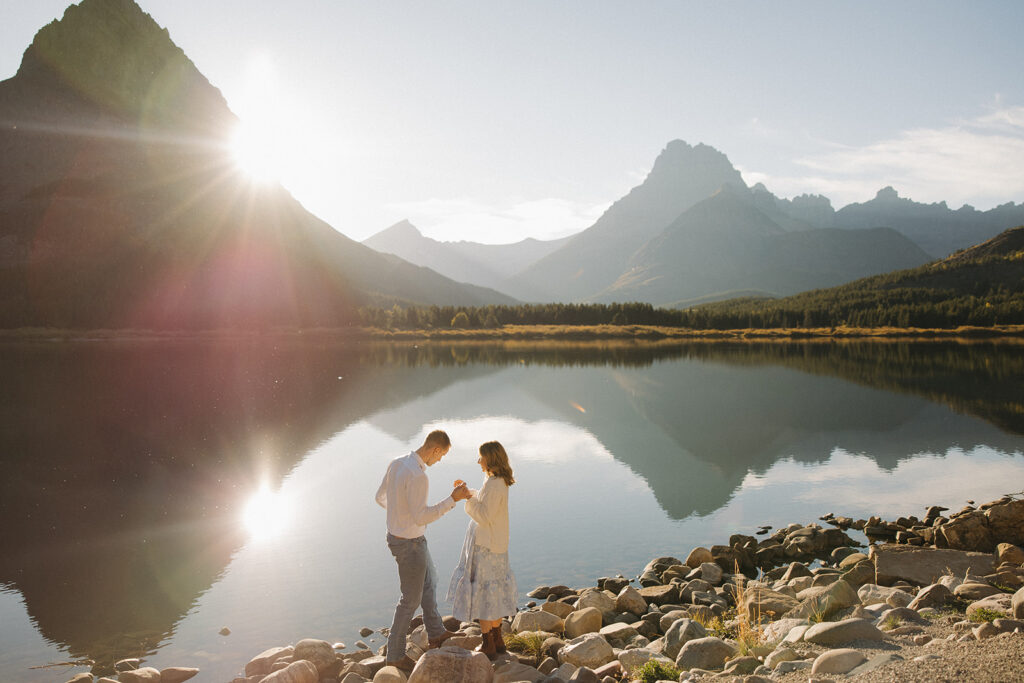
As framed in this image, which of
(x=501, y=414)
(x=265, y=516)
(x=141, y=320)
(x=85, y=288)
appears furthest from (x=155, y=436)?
(x=85, y=288)

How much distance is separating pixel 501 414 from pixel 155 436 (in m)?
19.7

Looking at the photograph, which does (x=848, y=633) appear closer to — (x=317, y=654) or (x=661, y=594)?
(x=661, y=594)

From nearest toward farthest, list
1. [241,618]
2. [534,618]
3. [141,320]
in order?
[534,618], [241,618], [141,320]

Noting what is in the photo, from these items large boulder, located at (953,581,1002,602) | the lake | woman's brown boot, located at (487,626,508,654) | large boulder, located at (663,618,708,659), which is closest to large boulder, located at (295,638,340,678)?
the lake

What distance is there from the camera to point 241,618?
13141 mm

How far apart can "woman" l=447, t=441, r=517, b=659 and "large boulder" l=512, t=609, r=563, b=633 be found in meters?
1.64

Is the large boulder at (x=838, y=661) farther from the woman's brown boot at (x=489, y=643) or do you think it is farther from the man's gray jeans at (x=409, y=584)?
the man's gray jeans at (x=409, y=584)

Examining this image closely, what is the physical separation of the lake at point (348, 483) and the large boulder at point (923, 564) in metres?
5.00

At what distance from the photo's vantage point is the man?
30.0ft

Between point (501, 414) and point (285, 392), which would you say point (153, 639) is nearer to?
point (501, 414)

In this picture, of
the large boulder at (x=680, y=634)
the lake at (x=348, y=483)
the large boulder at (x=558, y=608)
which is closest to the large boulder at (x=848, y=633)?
the large boulder at (x=680, y=634)

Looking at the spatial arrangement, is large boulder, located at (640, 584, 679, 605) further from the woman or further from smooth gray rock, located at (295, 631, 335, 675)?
smooth gray rock, located at (295, 631, 335, 675)

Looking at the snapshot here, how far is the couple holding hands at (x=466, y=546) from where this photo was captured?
9.20 meters

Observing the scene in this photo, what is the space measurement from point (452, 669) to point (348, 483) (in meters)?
17.5
